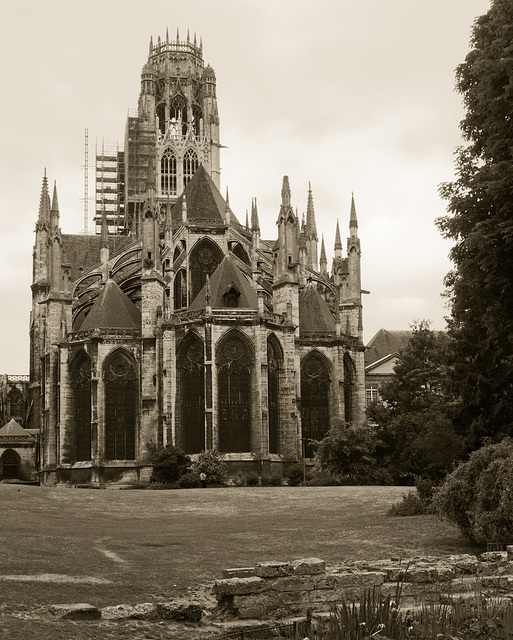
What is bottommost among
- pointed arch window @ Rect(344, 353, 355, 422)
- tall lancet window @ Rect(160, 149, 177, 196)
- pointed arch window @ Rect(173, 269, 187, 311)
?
pointed arch window @ Rect(344, 353, 355, 422)

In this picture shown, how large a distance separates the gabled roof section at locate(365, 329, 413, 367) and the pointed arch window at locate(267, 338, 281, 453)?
22.0 metres

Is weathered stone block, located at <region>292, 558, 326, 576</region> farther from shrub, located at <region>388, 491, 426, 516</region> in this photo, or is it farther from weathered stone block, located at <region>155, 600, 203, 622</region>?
shrub, located at <region>388, 491, 426, 516</region>

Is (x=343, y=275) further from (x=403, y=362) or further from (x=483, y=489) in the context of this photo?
(x=483, y=489)

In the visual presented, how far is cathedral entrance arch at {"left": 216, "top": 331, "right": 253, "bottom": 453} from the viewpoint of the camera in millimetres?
53906

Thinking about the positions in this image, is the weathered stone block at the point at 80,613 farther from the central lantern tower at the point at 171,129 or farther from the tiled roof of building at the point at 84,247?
the central lantern tower at the point at 171,129

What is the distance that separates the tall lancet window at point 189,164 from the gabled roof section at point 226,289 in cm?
3112

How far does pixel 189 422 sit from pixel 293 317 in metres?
9.84

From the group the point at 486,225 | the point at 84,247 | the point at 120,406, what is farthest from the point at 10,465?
the point at 486,225

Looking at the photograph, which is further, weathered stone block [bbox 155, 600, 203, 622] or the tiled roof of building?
the tiled roof of building

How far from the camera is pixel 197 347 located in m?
55.0

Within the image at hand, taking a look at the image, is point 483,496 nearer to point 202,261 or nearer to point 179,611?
point 179,611

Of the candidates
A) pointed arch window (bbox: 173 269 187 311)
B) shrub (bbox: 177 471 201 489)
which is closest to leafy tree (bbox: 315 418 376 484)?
shrub (bbox: 177 471 201 489)

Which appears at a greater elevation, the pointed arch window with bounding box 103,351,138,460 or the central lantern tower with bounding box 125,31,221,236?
the central lantern tower with bounding box 125,31,221,236

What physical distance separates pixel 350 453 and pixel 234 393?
33.0 feet
